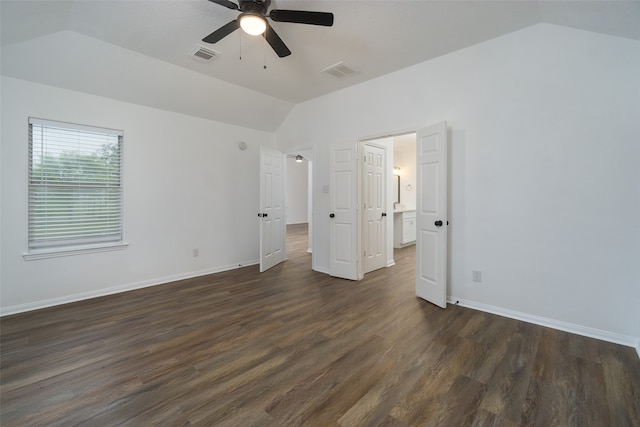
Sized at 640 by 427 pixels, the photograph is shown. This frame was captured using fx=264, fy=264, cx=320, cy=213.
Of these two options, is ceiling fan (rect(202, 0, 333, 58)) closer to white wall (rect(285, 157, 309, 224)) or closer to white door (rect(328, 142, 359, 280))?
white door (rect(328, 142, 359, 280))

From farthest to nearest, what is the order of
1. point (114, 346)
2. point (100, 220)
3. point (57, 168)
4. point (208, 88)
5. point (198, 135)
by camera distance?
point (198, 135)
point (208, 88)
point (100, 220)
point (57, 168)
point (114, 346)

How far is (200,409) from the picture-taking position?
5.45 feet

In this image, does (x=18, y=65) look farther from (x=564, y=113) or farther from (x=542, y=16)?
(x=564, y=113)

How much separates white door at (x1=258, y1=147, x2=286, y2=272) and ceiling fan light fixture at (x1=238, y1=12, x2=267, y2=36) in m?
2.55

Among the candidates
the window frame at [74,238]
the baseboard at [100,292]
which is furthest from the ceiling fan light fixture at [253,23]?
the baseboard at [100,292]

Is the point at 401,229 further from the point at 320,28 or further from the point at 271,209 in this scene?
the point at 320,28

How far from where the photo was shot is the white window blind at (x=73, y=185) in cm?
328

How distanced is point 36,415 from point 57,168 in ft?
10.00

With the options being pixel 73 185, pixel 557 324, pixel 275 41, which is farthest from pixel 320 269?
pixel 73 185

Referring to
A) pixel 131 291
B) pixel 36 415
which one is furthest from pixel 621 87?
pixel 131 291

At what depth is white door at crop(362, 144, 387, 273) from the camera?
4.57m

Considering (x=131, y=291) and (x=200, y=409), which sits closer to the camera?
(x=200, y=409)

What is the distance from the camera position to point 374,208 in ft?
15.7

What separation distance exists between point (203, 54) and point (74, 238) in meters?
3.00
